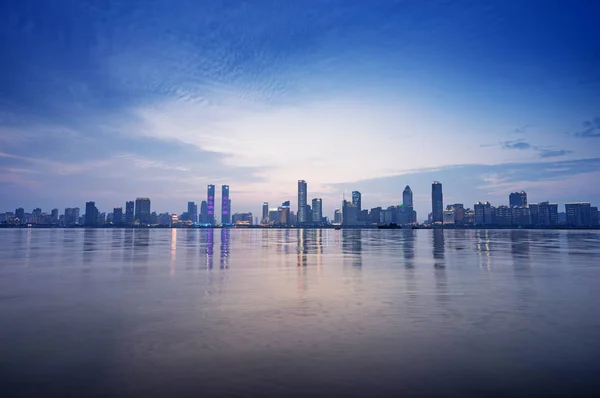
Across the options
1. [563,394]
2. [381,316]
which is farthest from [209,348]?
[563,394]

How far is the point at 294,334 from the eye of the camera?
13.0m

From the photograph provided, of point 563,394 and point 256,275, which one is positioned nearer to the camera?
point 563,394

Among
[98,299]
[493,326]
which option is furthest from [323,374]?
[98,299]

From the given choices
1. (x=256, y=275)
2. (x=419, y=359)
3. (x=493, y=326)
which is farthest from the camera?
(x=256, y=275)

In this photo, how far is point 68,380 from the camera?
8914mm

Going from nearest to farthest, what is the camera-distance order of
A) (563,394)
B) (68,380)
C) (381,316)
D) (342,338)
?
(563,394) → (68,380) → (342,338) → (381,316)

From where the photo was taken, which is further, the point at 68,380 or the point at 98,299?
the point at 98,299

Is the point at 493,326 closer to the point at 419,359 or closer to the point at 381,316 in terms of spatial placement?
the point at 381,316

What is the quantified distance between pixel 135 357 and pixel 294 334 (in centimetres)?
493

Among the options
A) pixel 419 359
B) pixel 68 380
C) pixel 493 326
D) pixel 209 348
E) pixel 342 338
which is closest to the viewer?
pixel 68 380

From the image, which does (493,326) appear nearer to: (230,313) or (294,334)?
(294,334)

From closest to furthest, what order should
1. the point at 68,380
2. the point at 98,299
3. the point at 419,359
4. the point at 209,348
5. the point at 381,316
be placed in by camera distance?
the point at 68,380, the point at 419,359, the point at 209,348, the point at 381,316, the point at 98,299

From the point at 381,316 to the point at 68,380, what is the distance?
10.9 meters

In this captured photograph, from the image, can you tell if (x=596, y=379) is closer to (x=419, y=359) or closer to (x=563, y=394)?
(x=563, y=394)
